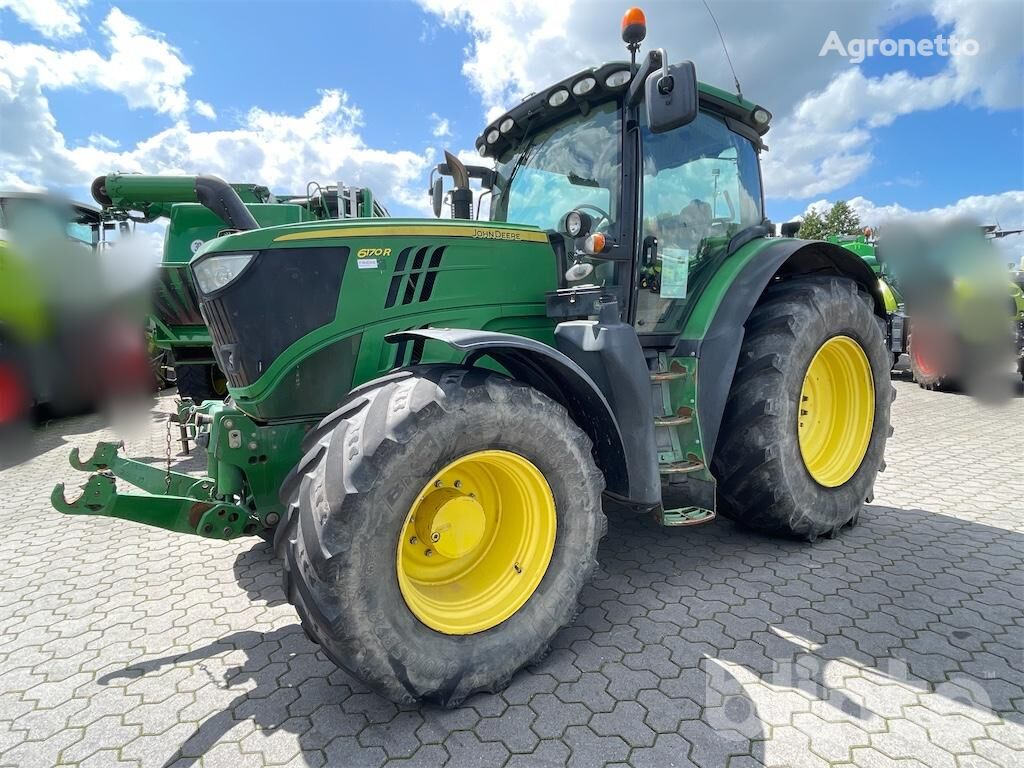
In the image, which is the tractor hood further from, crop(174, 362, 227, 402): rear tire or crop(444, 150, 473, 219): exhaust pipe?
crop(174, 362, 227, 402): rear tire

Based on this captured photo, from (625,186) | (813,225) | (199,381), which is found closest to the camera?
(625,186)

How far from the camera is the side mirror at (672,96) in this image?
2504 millimetres

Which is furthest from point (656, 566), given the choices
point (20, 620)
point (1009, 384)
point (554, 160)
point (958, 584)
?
point (20, 620)

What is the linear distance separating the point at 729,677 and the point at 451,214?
304 cm

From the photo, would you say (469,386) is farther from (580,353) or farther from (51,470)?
(51,470)

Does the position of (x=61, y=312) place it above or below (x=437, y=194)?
below

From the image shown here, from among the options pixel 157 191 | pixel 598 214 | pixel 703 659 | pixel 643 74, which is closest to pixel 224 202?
pixel 157 191

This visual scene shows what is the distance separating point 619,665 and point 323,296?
6.55ft

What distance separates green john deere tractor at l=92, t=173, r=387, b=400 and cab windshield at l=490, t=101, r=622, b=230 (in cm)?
141

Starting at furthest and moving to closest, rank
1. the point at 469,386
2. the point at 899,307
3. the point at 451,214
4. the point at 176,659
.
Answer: the point at 899,307, the point at 451,214, the point at 176,659, the point at 469,386

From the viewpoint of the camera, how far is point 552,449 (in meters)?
2.35

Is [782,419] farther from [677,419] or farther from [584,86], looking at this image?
[584,86]

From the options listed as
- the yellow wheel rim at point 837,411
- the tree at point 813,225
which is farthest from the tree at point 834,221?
the yellow wheel rim at point 837,411

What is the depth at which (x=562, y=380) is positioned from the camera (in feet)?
8.42
